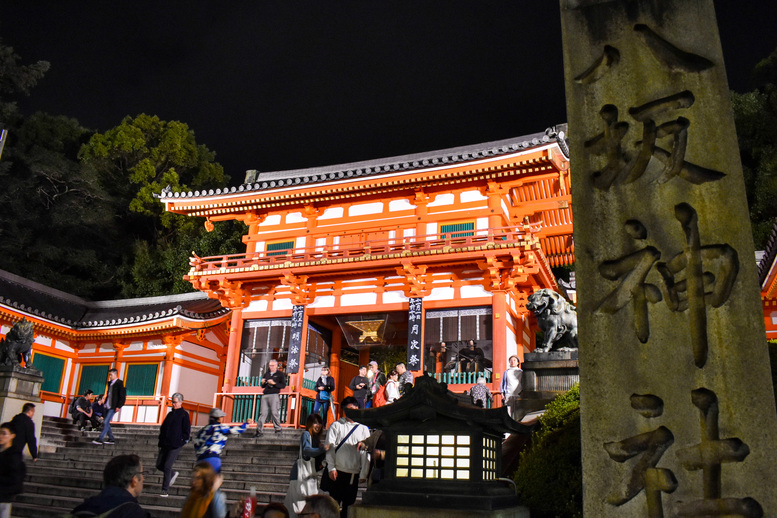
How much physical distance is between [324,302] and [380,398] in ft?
23.8

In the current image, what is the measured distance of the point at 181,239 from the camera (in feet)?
98.8

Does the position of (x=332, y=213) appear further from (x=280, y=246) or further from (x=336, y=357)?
(x=336, y=357)

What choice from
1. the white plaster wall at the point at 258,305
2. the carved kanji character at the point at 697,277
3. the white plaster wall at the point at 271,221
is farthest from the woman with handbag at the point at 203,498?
the white plaster wall at the point at 271,221

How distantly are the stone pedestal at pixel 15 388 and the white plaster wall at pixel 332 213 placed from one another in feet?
30.8

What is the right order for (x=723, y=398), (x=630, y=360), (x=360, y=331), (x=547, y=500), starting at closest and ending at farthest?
(x=723, y=398)
(x=630, y=360)
(x=547, y=500)
(x=360, y=331)

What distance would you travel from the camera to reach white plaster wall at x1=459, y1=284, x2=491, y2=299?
53.1 feet

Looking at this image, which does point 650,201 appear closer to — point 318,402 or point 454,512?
point 454,512

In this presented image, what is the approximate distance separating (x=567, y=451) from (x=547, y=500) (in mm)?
518

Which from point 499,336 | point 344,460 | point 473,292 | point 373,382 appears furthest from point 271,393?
point 344,460

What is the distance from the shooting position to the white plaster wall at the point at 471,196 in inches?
692

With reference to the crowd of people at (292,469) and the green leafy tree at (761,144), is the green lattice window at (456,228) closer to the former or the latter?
the crowd of people at (292,469)

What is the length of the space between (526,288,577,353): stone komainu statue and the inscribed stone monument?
21.9ft

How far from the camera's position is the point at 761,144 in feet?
84.5

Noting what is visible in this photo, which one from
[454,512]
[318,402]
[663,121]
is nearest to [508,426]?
[454,512]
